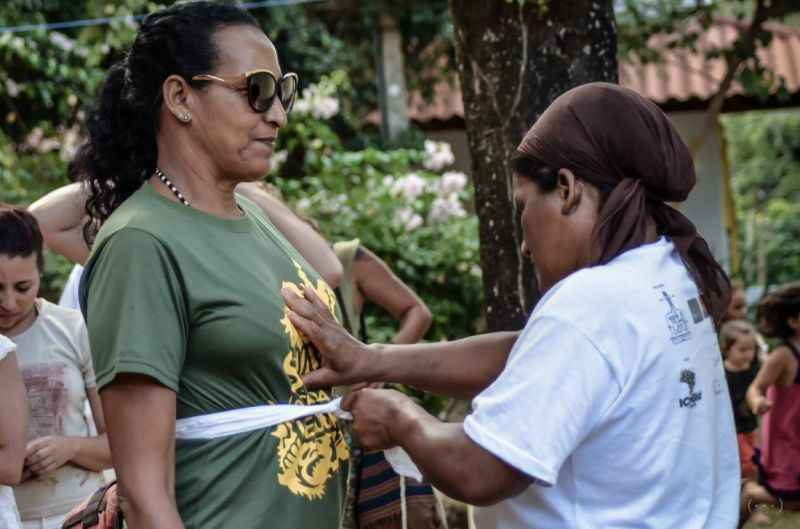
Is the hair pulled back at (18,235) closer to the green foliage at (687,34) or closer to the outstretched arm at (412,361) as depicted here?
the outstretched arm at (412,361)

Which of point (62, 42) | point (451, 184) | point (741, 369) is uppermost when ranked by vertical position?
point (62, 42)

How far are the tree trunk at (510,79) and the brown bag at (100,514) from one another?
7.29ft

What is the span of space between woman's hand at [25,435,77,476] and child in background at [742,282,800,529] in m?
3.71

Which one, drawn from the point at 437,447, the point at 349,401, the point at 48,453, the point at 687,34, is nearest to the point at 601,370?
the point at 437,447

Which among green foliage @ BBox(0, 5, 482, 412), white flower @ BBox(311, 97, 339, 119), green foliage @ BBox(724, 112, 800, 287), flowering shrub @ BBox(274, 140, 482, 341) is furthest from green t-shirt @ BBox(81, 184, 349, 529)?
green foliage @ BBox(724, 112, 800, 287)

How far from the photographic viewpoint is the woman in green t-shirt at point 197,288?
248cm

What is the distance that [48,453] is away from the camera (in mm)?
3805

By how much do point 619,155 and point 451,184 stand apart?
7.21 meters

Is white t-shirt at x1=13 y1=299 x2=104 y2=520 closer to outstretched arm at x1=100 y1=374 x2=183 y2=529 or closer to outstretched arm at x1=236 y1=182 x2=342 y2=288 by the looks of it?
outstretched arm at x1=236 y1=182 x2=342 y2=288

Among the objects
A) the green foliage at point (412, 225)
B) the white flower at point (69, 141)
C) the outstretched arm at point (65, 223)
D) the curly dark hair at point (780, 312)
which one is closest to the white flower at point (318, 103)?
the green foliage at point (412, 225)

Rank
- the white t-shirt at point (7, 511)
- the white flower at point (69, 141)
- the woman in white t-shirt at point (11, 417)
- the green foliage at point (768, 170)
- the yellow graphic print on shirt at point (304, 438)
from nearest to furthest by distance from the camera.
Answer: the yellow graphic print on shirt at point (304, 438), the woman in white t-shirt at point (11, 417), the white t-shirt at point (7, 511), the white flower at point (69, 141), the green foliage at point (768, 170)

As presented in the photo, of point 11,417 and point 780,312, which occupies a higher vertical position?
point 11,417

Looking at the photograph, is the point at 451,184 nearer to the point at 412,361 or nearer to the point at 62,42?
the point at 62,42

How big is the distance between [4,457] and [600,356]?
1727 mm
